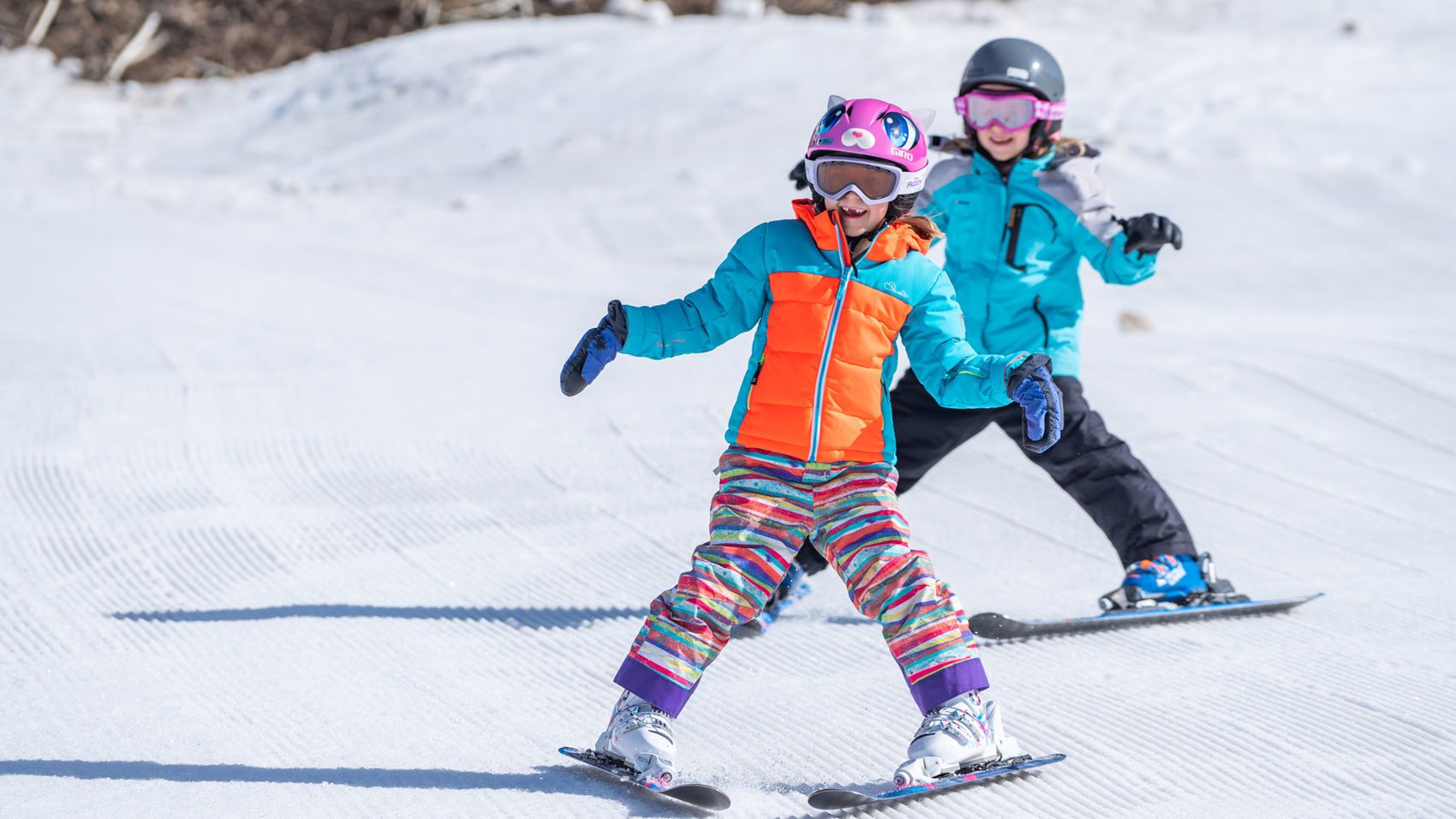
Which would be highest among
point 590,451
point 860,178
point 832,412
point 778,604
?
point 860,178

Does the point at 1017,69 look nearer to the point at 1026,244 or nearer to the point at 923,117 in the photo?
the point at 1026,244

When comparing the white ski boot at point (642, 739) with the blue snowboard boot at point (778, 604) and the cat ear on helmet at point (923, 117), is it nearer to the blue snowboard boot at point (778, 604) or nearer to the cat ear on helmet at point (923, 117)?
the blue snowboard boot at point (778, 604)

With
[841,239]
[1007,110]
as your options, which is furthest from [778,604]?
[1007,110]

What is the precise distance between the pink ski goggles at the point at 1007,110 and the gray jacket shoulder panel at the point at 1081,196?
0.15 meters

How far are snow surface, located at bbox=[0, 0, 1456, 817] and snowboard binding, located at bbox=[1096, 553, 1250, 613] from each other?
0.41 ft

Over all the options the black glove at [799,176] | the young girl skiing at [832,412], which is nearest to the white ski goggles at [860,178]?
the young girl skiing at [832,412]

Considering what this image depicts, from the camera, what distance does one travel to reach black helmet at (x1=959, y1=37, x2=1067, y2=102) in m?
3.82

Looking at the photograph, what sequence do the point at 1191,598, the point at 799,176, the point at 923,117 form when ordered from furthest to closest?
the point at 1191,598
the point at 799,176
the point at 923,117

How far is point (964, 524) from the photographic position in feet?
15.6

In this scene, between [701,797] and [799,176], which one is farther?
[799,176]

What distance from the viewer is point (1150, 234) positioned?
143 inches

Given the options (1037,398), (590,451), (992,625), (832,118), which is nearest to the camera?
(1037,398)

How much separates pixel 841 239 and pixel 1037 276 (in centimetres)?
122

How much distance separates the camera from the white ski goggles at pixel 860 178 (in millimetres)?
2775
